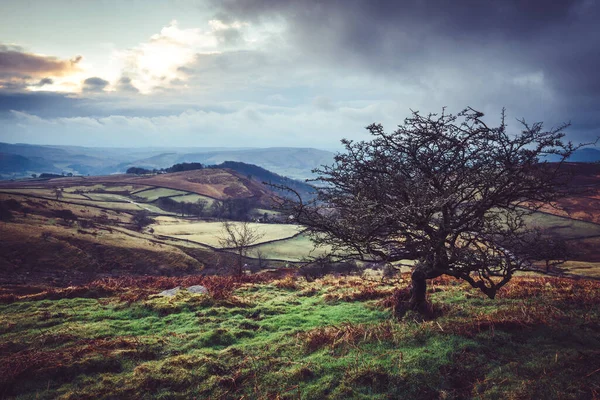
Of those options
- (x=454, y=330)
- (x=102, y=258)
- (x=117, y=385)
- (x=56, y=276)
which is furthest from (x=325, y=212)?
(x=102, y=258)

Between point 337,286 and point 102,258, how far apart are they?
141 ft

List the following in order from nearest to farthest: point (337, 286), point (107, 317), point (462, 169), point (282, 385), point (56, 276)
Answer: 1. point (282, 385)
2. point (462, 169)
3. point (107, 317)
4. point (337, 286)
5. point (56, 276)

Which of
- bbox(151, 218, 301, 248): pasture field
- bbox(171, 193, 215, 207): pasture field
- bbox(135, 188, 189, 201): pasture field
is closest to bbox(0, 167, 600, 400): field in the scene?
bbox(151, 218, 301, 248): pasture field

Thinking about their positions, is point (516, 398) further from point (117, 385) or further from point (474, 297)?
point (117, 385)

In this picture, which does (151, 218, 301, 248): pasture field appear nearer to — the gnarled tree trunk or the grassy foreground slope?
the grassy foreground slope

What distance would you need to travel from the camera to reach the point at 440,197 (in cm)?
937

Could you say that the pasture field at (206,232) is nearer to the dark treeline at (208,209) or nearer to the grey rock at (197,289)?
the dark treeline at (208,209)

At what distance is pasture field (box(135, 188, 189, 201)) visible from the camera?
429 feet

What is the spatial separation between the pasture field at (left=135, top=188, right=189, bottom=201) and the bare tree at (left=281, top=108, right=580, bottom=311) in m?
132

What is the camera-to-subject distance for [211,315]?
1370 centimetres

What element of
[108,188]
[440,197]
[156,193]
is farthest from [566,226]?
[108,188]

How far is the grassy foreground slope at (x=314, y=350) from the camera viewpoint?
755cm

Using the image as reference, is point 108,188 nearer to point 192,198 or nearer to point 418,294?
point 192,198

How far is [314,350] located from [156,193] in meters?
143
